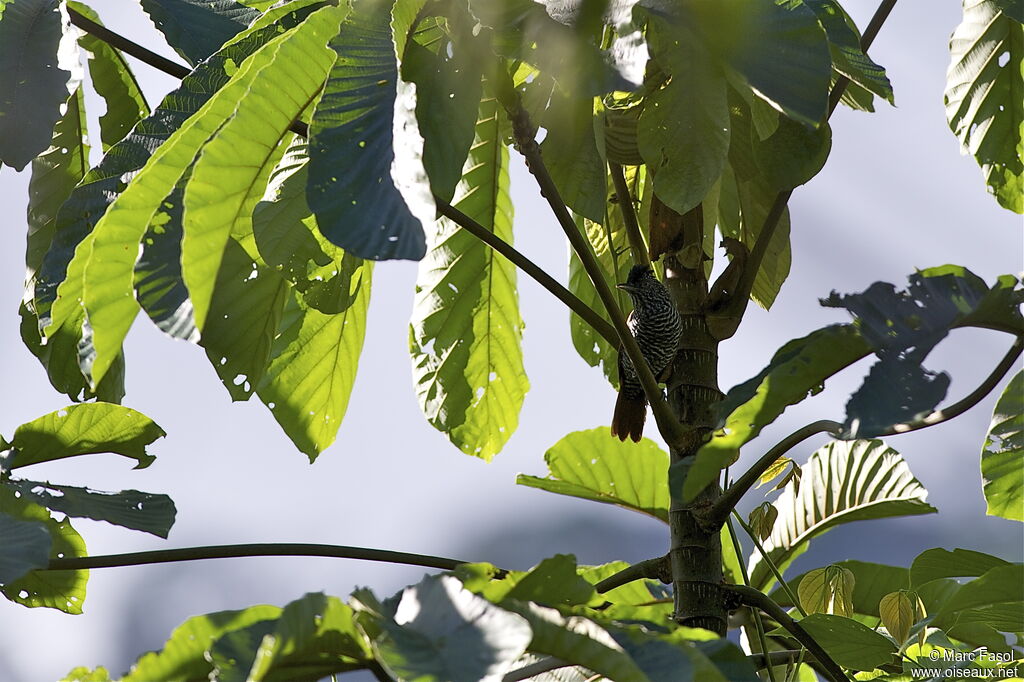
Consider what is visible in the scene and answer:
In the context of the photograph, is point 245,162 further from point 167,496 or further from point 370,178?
point 167,496

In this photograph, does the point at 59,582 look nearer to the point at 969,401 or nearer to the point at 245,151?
the point at 245,151

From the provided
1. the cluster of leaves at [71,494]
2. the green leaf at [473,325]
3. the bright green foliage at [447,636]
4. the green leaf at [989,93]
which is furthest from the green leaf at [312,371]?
the green leaf at [989,93]

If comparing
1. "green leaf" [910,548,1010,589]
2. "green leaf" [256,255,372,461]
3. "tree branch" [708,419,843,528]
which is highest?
"green leaf" [256,255,372,461]

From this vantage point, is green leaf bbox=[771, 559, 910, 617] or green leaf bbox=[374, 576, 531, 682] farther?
green leaf bbox=[771, 559, 910, 617]

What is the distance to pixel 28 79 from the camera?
101cm

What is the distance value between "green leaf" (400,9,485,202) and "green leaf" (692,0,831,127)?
0.23 metres

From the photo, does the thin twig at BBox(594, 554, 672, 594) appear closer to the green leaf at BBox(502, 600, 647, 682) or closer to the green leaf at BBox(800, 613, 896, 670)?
the green leaf at BBox(800, 613, 896, 670)

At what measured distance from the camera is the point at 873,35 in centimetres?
136

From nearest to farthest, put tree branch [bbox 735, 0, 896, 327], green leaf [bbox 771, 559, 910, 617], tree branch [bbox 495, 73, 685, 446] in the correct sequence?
tree branch [bbox 495, 73, 685, 446] < tree branch [bbox 735, 0, 896, 327] < green leaf [bbox 771, 559, 910, 617]

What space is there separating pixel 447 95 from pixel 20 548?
56cm

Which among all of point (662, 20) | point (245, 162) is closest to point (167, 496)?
point (245, 162)

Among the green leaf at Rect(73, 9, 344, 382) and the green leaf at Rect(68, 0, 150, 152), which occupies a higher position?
the green leaf at Rect(68, 0, 150, 152)

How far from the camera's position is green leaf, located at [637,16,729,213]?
3.51ft

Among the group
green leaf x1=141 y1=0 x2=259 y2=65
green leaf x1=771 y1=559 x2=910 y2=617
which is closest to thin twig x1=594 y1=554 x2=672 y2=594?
green leaf x1=771 y1=559 x2=910 y2=617
